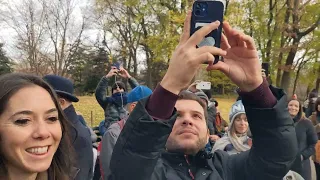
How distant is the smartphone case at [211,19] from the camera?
162 cm

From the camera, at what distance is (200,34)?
5.16ft

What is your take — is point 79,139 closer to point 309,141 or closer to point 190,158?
point 190,158

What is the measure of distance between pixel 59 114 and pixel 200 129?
80 centimetres

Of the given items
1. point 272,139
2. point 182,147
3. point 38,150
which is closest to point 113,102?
point 182,147

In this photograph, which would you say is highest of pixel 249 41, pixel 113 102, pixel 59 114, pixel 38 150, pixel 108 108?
pixel 249 41

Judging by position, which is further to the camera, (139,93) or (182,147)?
(139,93)

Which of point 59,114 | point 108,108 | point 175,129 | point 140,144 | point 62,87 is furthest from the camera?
point 108,108

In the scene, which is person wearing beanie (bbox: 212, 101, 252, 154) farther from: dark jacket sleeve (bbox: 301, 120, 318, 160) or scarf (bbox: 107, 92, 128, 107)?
scarf (bbox: 107, 92, 128, 107)

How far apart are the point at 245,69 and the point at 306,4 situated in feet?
58.9

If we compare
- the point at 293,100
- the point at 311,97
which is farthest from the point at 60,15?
the point at 293,100

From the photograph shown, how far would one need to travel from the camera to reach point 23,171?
191cm

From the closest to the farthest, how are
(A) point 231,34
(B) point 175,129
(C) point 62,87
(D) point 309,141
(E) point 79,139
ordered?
(A) point 231,34 < (B) point 175,129 < (E) point 79,139 < (C) point 62,87 < (D) point 309,141

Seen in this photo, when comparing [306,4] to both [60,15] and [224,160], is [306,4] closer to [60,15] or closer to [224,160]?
[60,15]

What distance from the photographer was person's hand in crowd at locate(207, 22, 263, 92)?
184 cm
